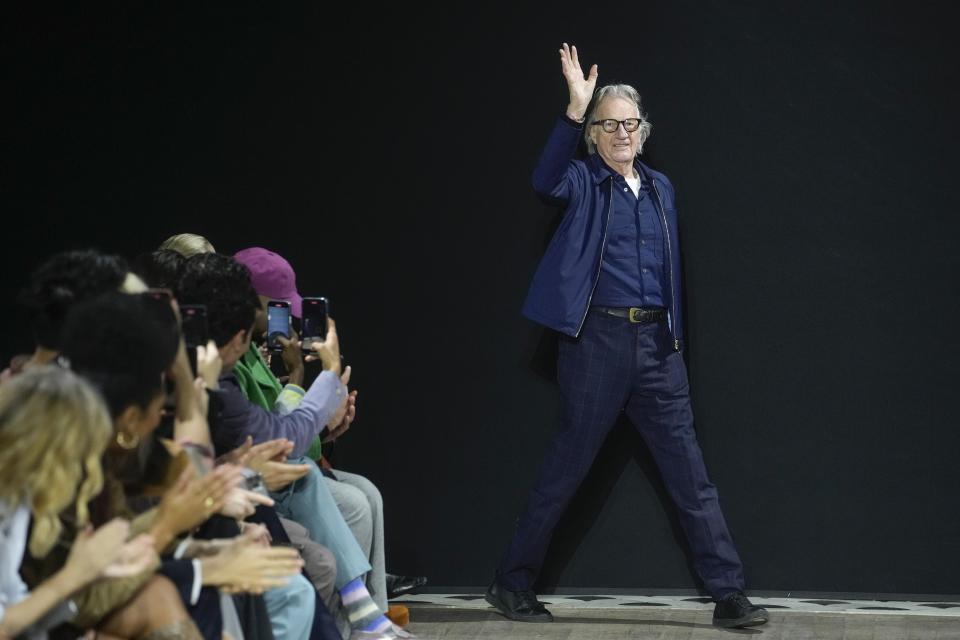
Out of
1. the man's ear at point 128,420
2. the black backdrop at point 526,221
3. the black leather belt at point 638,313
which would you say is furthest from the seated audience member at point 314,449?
the man's ear at point 128,420

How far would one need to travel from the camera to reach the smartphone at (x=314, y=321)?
4004mm

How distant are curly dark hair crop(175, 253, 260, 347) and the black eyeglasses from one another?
5.42ft

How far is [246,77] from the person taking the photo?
5.20m

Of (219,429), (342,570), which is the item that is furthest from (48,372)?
(342,570)

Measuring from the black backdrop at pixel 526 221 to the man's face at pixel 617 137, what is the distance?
196 millimetres

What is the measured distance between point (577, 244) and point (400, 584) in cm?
117

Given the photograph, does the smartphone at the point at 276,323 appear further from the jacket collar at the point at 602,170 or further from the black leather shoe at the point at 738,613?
the black leather shoe at the point at 738,613

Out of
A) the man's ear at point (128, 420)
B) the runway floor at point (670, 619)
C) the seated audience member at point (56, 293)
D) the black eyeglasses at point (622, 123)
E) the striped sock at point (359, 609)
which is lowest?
the runway floor at point (670, 619)

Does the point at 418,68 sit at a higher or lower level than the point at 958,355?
higher

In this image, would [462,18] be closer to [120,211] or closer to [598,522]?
[120,211]

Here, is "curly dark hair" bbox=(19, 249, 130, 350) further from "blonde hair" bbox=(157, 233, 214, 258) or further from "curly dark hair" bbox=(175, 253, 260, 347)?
"blonde hair" bbox=(157, 233, 214, 258)

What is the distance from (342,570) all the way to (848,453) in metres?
1.87

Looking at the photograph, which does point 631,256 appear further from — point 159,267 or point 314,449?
point 159,267

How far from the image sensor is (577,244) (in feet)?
16.0
